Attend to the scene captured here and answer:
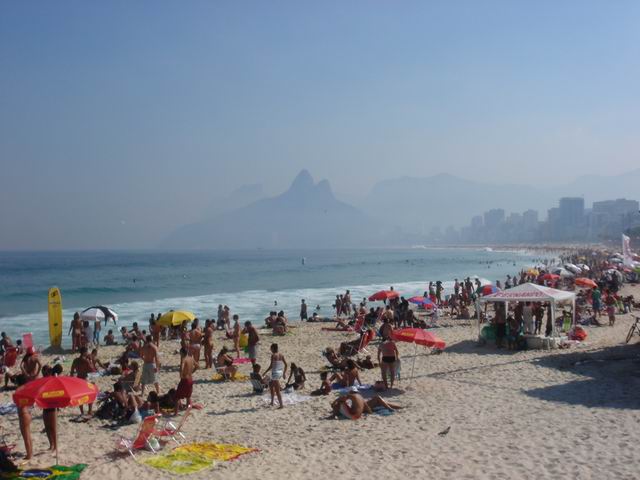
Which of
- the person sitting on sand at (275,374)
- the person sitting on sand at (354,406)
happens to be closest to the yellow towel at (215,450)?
the person sitting on sand at (354,406)

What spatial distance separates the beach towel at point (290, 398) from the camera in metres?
9.87

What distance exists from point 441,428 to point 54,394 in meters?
5.18

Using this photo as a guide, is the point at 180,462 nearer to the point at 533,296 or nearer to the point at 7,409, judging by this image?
the point at 7,409

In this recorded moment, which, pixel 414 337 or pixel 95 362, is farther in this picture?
pixel 95 362

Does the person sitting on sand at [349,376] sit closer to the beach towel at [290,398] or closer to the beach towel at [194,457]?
the beach towel at [290,398]

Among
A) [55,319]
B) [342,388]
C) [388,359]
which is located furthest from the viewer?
[55,319]

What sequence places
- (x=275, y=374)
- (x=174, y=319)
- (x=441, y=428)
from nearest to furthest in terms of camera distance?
(x=441, y=428) → (x=275, y=374) → (x=174, y=319)

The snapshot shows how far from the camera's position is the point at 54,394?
21.3 ft

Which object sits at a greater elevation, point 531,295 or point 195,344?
point 531,295

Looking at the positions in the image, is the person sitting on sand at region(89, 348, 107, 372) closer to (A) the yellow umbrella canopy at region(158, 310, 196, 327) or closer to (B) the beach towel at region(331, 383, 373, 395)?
(A) the yellow umbrella canopy at region(158, 310, 196, 327)

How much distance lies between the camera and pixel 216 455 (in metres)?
7.02

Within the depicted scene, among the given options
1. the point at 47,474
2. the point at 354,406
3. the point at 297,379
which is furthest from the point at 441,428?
the point at 47,474

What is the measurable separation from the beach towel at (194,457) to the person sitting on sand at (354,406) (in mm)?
1892

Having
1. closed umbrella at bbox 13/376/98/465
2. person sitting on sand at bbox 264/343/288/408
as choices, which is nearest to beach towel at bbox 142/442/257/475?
closed umbrella at bbox 13/376/98/465
